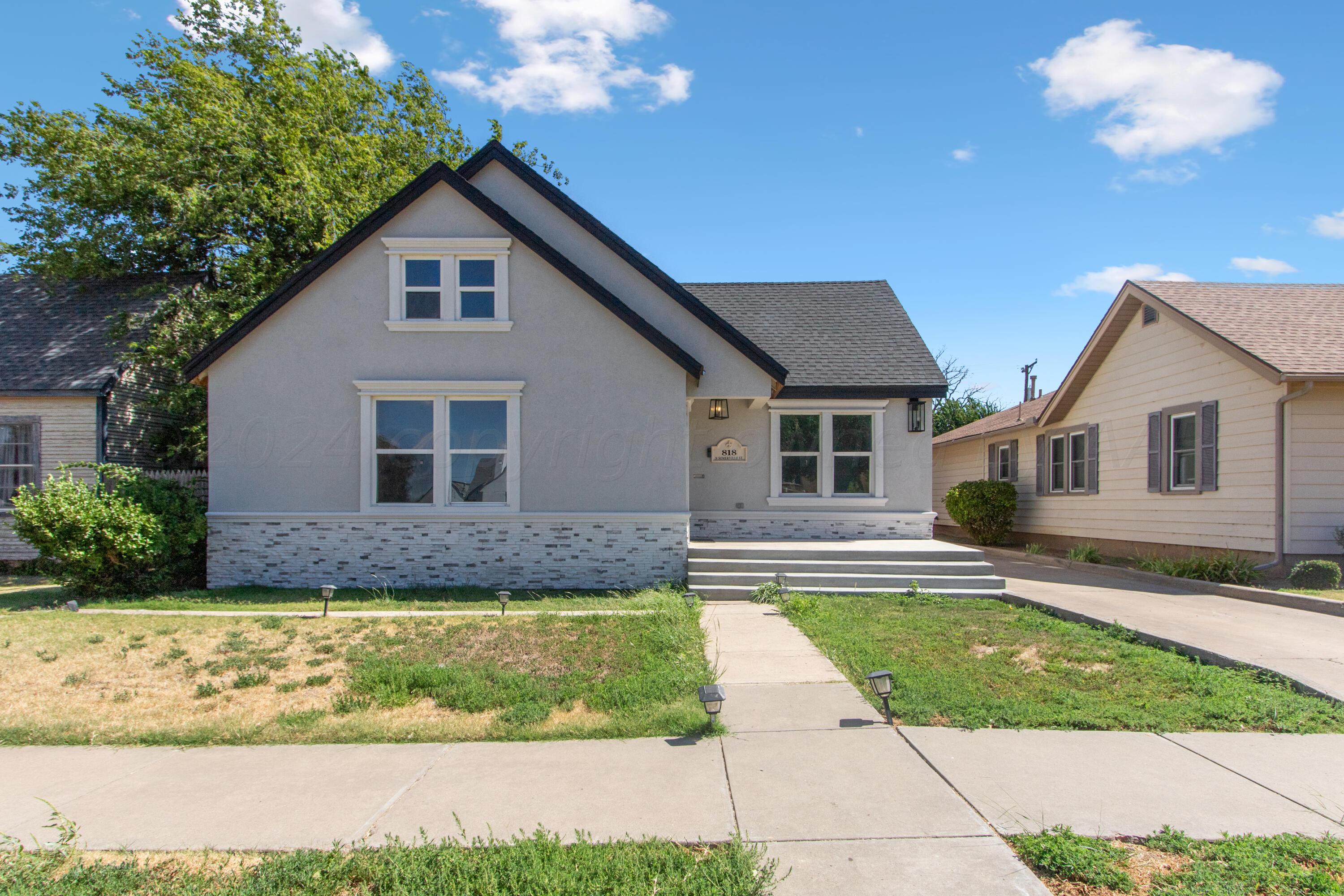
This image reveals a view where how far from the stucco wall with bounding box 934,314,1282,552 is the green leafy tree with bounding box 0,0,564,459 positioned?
55.2ft

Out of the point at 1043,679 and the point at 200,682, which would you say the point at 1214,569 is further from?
the point at 200,682

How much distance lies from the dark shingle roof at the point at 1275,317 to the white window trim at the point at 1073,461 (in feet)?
13.1

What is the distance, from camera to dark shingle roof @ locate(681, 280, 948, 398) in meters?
14.7

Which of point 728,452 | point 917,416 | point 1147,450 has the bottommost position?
point 728,452

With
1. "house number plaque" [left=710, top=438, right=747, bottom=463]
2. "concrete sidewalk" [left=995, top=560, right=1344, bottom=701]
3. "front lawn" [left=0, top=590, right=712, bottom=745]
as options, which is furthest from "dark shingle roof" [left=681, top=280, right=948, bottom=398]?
"front lawn" [left=0, top=590, right=712, bottom=745]

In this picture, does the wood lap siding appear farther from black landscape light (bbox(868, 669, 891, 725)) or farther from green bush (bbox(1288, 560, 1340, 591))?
black landscape light (bbox(868, 669, 891, 725))

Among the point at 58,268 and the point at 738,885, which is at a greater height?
the point at 58,268

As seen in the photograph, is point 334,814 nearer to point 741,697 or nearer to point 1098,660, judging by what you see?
point 741,697

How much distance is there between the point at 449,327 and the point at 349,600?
4265mm

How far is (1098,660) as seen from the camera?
732 cm

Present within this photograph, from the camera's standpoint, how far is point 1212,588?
12273 millimetres

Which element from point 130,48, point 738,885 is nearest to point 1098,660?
point 738,885

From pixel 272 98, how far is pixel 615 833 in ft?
65.9

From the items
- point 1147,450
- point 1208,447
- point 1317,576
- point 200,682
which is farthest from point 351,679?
point 1147,450
